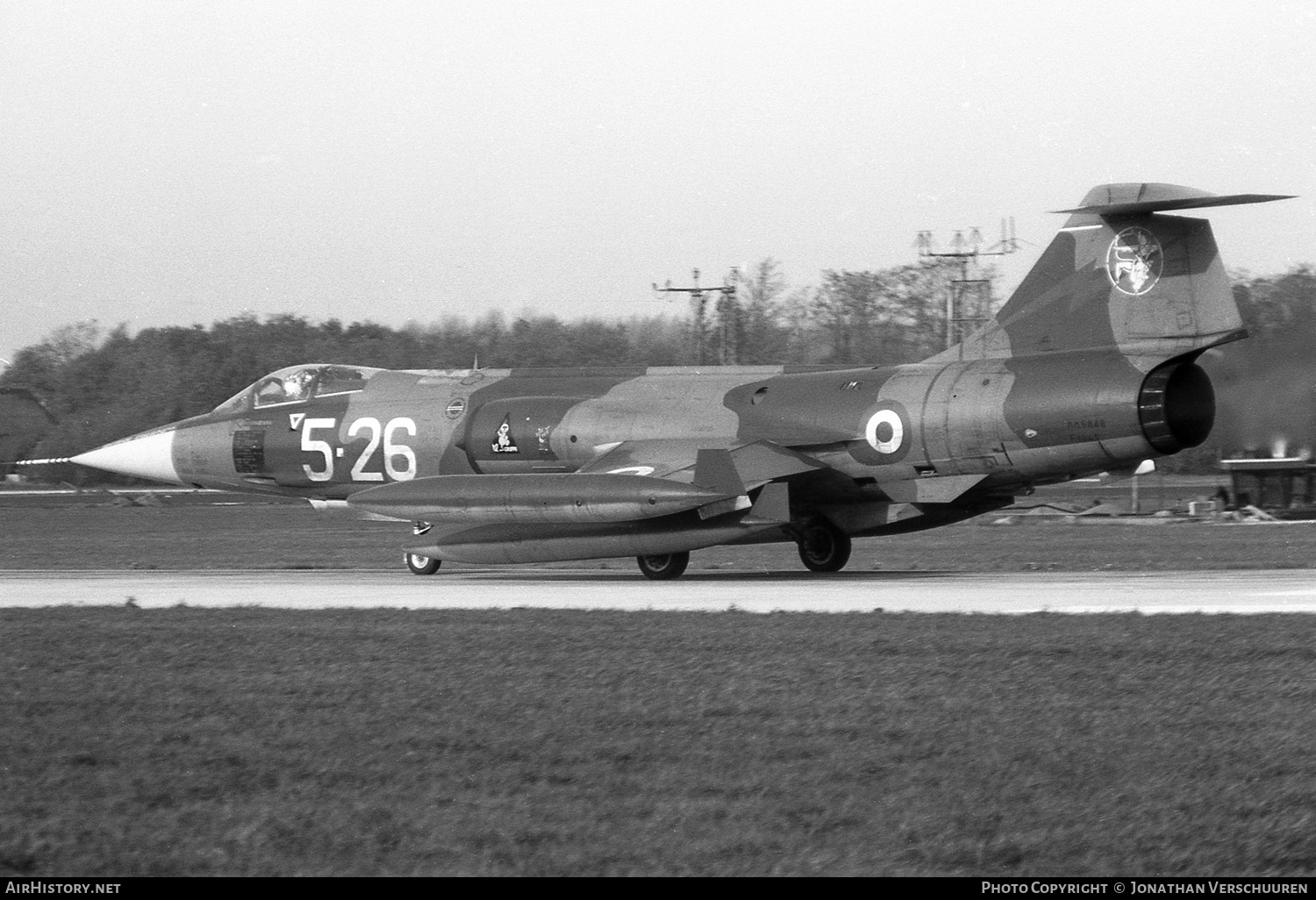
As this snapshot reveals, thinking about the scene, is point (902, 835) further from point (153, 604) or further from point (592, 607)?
point (153, 604)

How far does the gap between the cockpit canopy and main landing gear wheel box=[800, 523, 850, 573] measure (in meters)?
6.44

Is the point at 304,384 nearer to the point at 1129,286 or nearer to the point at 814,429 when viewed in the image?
the point at 814,429

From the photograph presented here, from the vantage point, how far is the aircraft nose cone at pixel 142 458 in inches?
817

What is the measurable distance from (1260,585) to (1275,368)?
7.18 meters

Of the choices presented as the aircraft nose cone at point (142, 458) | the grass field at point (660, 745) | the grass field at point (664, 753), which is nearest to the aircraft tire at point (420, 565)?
the aircraft nose cone at point (142, 458)

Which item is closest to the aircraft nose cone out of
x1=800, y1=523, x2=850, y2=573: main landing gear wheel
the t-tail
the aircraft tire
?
the aircraft tire

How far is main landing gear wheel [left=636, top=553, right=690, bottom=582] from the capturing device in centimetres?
1731

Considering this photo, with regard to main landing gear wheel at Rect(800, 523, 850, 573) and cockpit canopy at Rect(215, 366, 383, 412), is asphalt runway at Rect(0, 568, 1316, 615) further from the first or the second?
cockpit canopy at Rect(215, 366, 383, 412)

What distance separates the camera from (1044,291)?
15969 mm

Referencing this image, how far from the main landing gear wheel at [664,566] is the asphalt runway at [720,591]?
309mm

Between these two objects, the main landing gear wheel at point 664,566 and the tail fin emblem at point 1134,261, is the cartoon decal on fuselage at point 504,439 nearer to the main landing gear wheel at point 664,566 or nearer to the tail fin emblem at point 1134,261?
the main landing gear wheel at point 664,566

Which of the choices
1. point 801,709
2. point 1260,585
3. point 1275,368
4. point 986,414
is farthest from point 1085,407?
point 801,709

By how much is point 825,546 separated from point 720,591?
3.80 metres

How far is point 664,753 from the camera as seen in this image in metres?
6.27
